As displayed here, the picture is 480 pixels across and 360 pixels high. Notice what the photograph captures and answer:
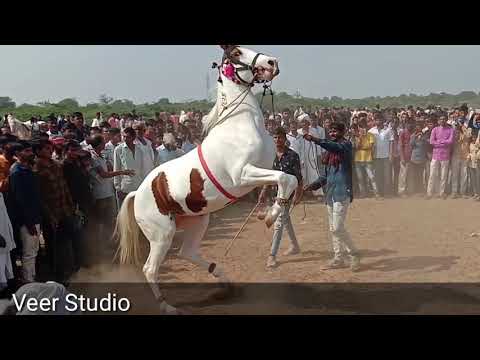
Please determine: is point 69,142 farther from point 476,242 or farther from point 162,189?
point 476,242

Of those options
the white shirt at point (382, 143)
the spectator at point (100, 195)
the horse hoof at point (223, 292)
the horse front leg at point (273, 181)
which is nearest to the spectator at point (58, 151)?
the spectator at point (100, 195)

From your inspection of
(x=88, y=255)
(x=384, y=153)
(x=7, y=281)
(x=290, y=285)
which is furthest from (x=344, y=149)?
(x=384, y=153)

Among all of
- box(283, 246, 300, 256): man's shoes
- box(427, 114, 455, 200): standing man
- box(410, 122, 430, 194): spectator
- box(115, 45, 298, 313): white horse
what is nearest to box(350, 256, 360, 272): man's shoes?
box(283, 246, 300, 256): man's shoes

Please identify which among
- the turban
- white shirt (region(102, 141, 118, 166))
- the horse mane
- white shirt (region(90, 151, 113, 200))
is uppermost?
the horse mane

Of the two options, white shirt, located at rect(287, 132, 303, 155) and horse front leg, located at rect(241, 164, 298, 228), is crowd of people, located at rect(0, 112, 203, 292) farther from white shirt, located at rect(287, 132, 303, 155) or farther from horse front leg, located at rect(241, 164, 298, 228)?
white shirt, located at rect(287, 132, 303, 155)

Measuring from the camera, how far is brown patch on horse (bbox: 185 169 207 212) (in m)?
5.04

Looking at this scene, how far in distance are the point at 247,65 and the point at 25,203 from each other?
2.75 m

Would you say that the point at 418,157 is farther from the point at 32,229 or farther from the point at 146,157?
the point at 32,229

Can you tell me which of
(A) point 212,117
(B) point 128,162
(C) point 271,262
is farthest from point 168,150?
(A) point 212,117

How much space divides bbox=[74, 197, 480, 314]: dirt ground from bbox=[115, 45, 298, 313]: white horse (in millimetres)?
1093

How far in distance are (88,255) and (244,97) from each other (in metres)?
→ 3.20

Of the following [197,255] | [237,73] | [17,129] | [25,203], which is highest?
[237,73]

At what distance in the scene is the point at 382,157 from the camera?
493 inches

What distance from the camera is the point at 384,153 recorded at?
12508mm
